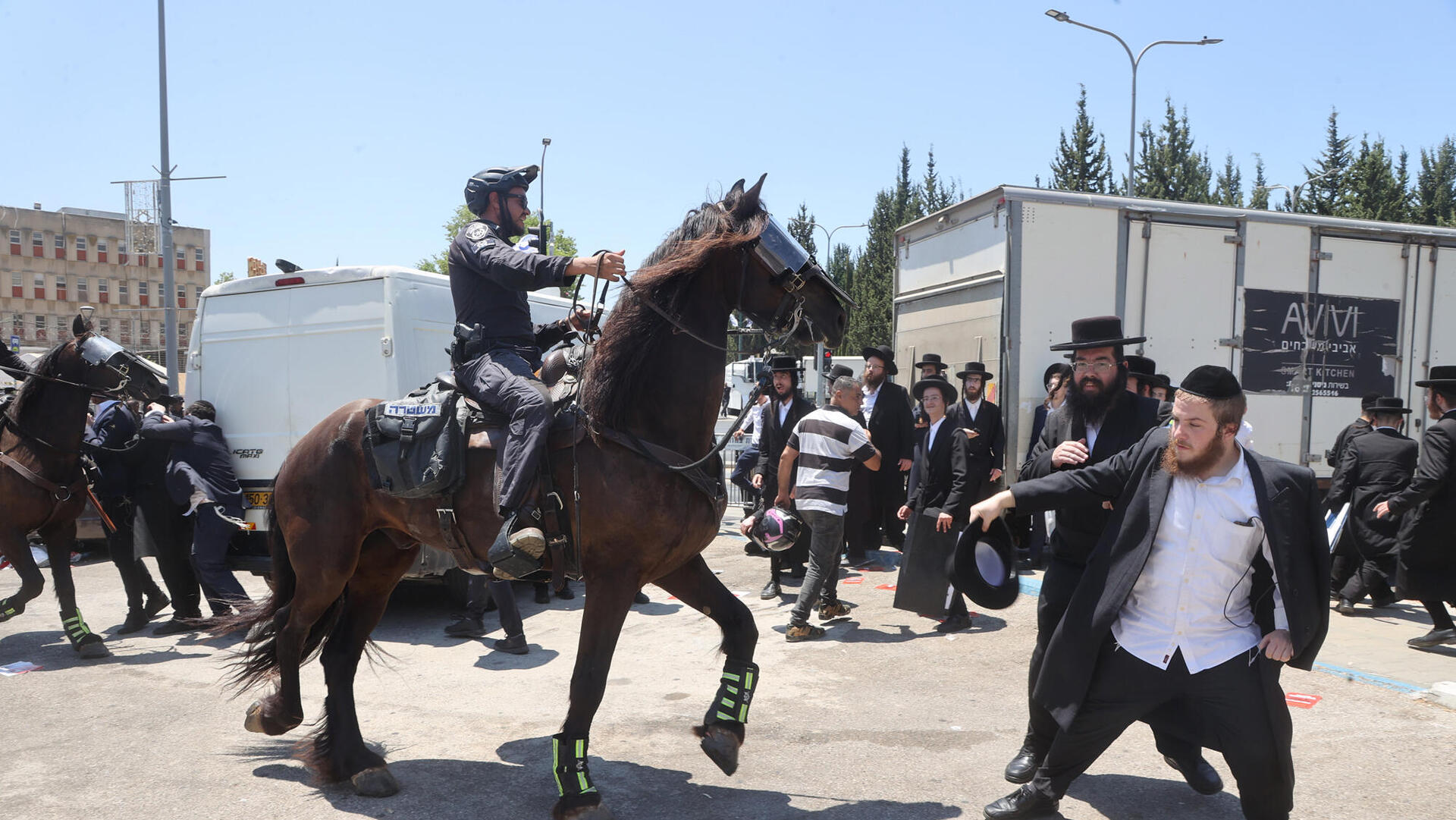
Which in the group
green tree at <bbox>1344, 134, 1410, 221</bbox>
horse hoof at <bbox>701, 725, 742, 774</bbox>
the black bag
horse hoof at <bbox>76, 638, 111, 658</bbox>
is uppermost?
green tree at <bbox>1344, 134, 1410, 221</bbox>

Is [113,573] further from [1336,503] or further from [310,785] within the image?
[1336,503]

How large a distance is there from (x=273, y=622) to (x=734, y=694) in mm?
2525

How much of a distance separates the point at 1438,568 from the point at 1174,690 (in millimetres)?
4761

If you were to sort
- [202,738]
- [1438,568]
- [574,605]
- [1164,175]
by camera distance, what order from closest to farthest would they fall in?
[202,738] < [1438,568] < [574,605] < [1164,175]

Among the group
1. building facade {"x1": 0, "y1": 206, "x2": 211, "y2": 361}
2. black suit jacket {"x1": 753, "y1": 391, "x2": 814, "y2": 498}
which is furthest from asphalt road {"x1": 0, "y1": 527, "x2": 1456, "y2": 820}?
building facade {"x1": 0, "y1": 206, "x2": 211, "y2": 361}

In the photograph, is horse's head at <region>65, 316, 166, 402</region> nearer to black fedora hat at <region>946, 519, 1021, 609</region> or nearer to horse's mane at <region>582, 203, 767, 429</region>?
horse's mane at <region>582, 203, 767, 429</region>

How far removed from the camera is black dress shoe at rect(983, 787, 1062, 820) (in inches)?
149

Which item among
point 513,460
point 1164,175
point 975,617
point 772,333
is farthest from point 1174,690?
point 1164,175

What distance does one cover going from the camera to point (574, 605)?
9.04 metres

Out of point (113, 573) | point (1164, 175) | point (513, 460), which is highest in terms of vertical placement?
point (1164, 175)

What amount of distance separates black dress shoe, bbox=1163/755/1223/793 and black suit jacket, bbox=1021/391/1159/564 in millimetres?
935

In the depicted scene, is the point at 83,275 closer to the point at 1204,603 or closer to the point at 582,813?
the point at 582,813

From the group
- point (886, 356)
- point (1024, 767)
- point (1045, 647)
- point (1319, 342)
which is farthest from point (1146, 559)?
point (1319, 342)

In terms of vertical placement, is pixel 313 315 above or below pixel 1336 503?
above
